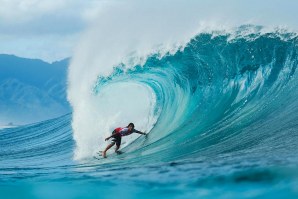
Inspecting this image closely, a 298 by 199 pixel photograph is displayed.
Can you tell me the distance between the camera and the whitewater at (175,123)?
5.30 metres

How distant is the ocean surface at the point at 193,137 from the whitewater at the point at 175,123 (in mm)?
23

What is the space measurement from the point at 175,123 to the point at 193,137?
1.77 meters

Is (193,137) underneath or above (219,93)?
underneath

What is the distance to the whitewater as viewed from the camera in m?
5.30

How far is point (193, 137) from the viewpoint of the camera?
9602 mm

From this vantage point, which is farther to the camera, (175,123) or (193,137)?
(175,123)

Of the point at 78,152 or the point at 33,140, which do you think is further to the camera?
the point at 33,140

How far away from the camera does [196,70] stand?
Answer: 13562 mm

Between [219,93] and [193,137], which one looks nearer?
[193,137]

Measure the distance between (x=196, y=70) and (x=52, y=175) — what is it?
7857mm

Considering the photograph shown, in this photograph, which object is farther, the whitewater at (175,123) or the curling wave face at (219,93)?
the curling wave face at (219,93)

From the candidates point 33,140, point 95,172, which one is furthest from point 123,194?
point 33,140

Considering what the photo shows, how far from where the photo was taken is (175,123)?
11.3 meters

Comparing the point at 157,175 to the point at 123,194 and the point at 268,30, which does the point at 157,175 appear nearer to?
the point at 123,194
